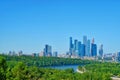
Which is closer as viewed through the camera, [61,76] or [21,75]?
[21,75]

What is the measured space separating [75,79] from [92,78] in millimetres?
6738

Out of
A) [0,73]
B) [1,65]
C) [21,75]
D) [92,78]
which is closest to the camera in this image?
[0,73]

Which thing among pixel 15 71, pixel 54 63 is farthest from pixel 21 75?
pixel 54 63

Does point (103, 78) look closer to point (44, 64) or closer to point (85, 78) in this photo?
point (85, 78)

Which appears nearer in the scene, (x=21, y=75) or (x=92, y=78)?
(x=21, y=75)

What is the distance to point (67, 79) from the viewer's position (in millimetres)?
59500

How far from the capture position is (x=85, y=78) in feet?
219

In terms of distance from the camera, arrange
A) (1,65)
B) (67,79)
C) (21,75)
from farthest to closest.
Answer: (67,79) → (21,75) → (1,65)

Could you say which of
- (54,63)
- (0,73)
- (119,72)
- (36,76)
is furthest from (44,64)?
(0,73)

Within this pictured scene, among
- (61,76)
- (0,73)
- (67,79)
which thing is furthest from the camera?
(61,76)

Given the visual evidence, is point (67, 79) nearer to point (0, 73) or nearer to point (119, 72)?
point (0, 73)

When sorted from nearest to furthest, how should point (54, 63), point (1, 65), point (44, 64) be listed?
1. point (1, 65)
2. point (44, 64)
3. point (54, 63)

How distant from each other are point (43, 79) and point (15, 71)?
79.8 ft

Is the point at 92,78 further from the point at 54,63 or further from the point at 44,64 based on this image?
the point at 54,63
